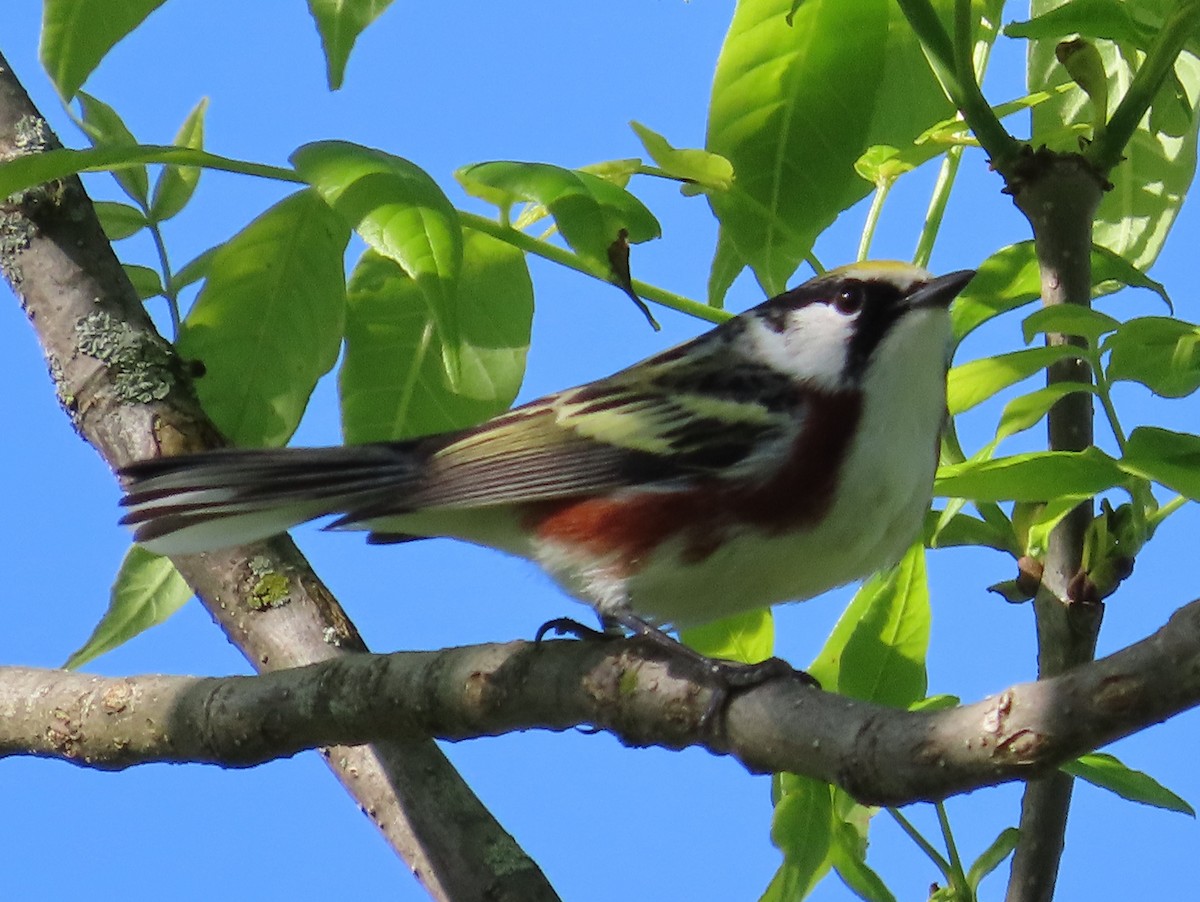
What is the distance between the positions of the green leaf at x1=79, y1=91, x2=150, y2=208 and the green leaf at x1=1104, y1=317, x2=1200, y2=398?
1.05m

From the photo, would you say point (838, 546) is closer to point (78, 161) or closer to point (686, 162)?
point (686, 162)

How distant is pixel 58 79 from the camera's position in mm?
1367

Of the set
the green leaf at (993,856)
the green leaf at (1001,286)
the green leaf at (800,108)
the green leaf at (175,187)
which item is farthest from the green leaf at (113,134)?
the green leaf at (993,856)

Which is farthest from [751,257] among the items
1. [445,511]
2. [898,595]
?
[445,511]

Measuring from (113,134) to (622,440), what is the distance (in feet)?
2.18

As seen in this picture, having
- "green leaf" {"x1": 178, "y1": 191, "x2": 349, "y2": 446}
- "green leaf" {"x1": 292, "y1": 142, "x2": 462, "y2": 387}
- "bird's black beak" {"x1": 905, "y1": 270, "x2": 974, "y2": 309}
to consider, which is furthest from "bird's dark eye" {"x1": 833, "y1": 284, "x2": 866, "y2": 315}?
"green leaf" {"x1": 292, "y1": 142, "x2": 462, "y2": 387}

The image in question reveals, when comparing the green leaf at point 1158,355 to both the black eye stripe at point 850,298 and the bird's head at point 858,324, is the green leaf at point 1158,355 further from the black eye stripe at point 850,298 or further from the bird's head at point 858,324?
the black eye stripe at point 850,298

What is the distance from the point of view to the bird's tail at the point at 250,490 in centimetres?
160

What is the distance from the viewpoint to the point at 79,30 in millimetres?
1359

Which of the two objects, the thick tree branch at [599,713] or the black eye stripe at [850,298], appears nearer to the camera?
the thick tree branch at [599,713]

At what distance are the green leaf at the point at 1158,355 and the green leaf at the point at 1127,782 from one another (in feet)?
0.99

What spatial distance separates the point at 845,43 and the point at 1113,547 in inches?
21.3

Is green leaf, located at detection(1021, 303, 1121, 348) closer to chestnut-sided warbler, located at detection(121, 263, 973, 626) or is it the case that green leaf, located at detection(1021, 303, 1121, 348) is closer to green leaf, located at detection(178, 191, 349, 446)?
chestnut-sided warbler, located at detection(121, 263, 973, 626)

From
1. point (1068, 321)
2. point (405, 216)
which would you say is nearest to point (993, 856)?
point (1068, 321)
